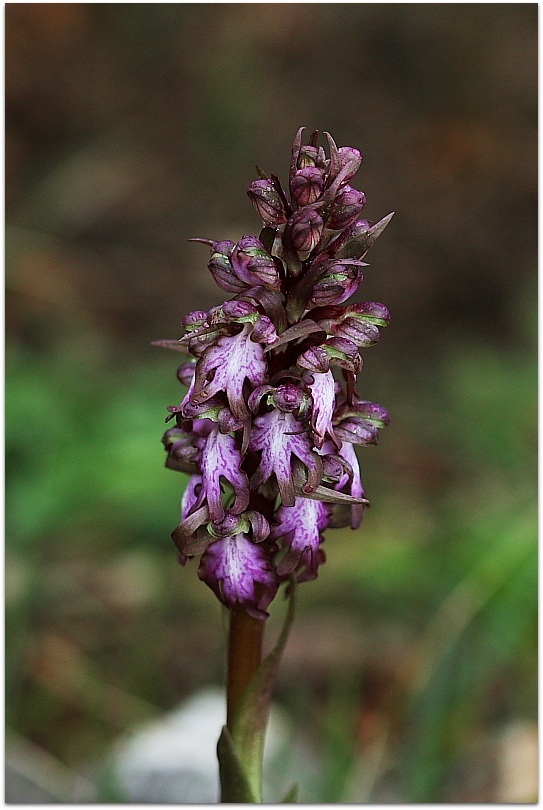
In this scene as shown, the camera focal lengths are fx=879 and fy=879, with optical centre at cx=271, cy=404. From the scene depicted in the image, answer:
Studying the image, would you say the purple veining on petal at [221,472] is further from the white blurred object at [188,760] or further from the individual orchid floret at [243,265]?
the white blurred object at [188,760]

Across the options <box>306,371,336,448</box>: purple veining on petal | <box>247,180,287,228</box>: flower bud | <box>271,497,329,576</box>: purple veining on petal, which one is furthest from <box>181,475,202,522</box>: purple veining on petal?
<box>247,180,287,228</box>: flower bud

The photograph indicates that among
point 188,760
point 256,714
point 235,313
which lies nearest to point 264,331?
point 235,313

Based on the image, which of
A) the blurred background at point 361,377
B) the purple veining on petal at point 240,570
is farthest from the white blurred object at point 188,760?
the purple veining on petal at point 240,570

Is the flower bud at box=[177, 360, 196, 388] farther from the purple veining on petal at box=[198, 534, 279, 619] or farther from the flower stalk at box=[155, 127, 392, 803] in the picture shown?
the purple veining on petal at box=[198, 534, 279, 619]

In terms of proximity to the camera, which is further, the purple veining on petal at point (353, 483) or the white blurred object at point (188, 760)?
the white blurred object at point (188, 760)

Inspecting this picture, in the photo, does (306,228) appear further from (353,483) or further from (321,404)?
(353,483)
